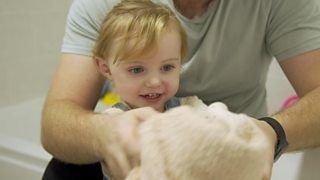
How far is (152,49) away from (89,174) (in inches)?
10.4

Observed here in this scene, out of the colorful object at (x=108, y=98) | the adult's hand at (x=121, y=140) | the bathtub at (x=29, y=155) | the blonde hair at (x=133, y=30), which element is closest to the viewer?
the adult's hand at (x=121, y=140)

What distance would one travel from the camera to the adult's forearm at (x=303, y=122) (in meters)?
0.78

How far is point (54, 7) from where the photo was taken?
5.73ft

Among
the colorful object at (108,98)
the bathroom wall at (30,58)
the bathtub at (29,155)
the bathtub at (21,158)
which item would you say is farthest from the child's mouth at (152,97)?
the colorful object at (108,98)

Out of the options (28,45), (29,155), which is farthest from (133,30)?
(28,45)

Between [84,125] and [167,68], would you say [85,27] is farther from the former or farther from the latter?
[84,125]

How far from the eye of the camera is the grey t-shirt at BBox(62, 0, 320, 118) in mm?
966

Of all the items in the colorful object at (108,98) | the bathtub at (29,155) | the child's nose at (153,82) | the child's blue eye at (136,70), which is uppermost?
the child's blue eye at (136,70)

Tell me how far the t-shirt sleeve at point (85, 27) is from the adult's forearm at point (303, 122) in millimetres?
431

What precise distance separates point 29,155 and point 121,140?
759mm

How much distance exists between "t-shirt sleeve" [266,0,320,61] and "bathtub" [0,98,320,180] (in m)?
0.23

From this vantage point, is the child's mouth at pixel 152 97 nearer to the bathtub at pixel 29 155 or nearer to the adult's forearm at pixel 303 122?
the adult's forearm at pixel 303 122

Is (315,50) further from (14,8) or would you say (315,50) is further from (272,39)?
(14,8)

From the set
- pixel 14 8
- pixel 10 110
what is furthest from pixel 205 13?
pixel 10 110
